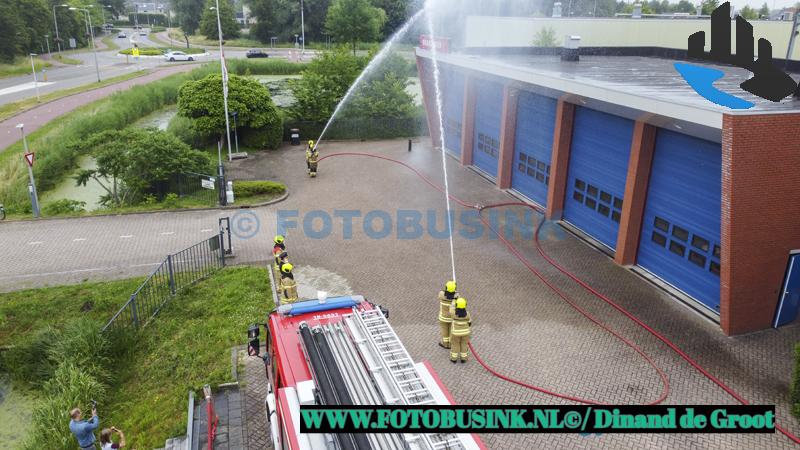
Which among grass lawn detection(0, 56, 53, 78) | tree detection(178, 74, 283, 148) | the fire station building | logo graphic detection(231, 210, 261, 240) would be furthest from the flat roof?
grass lawn detection(0, 56, 53, 78)

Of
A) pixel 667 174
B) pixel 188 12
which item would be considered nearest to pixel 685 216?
pixel 667 174

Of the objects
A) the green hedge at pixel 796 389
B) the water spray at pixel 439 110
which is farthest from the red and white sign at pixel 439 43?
the green hedge at pixel 796 389

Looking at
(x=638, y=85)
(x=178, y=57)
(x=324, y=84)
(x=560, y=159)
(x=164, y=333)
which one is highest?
(x=638, y=85)

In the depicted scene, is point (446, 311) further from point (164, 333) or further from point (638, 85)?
point (638, 85)

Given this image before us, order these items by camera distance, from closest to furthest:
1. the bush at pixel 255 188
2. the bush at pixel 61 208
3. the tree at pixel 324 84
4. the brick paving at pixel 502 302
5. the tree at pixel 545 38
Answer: the brick paving at pixel 502 302
the bush at pixel 61 208
the bush at pixel 255 188
the tree at pixel 545 38
the tree at pixel 324 84

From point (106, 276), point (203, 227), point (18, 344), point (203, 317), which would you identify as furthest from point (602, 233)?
point (18, 344)

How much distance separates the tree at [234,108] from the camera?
3006 cm

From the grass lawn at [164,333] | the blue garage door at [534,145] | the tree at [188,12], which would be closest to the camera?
the grass lawn at [164,333]

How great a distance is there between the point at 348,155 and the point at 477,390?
21.2 meters

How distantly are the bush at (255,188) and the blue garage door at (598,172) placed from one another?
11814mm

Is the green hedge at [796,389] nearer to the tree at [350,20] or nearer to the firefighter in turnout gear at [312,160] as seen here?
the firefighter in turnout gear at [312,160]

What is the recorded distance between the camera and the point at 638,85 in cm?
1627

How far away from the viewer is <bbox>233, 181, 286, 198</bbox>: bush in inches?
930

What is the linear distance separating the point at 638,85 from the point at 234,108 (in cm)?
2129
